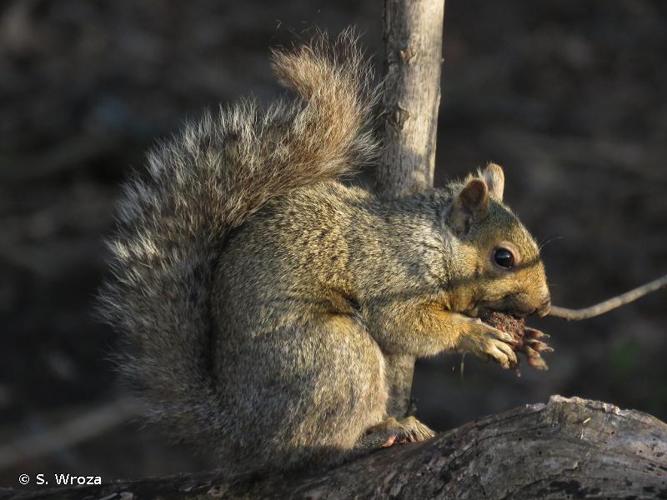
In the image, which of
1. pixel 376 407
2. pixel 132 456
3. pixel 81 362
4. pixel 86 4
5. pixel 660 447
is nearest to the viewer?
pixel 660 447

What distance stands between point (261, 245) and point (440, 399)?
255 centimetres

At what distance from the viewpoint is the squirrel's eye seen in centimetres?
320

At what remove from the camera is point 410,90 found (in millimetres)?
3154

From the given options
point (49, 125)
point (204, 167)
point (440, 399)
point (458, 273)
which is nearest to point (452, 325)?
point (458, 273)

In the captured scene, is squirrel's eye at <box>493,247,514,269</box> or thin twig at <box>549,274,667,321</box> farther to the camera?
squirrel's eye at <box>493,247,514,269</box>

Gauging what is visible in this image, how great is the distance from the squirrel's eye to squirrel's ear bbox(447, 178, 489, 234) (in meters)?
0.14

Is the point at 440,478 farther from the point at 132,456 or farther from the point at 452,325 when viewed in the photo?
the point at 132,456

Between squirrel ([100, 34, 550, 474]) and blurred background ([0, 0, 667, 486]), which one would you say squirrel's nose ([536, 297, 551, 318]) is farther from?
blurred background ([0, 0, 667, 486])

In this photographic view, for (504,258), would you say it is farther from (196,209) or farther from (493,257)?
(196,209)

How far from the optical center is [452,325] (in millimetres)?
3170

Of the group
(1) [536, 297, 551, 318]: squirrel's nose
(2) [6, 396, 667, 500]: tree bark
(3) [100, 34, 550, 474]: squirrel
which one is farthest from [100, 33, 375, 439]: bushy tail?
(1) [536, 297, 551, 318]: squirrel's nose

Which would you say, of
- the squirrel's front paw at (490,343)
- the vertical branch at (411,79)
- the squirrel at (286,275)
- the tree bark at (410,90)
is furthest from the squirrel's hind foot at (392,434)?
the vertical branch at (411,79)

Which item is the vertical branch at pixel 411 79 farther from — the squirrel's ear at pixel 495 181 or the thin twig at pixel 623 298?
the thin twig at pixel 623 298

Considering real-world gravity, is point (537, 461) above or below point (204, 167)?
below
